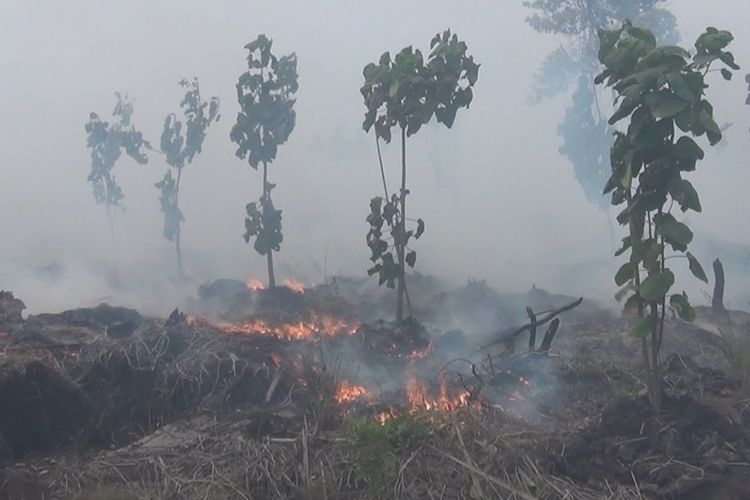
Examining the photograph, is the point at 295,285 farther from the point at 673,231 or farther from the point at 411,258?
the point at 673,231

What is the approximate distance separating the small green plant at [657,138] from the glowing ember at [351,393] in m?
3.72

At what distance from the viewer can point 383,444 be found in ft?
20.6

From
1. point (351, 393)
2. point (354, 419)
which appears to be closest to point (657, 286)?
point (354, 419)

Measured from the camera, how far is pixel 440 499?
6125mm

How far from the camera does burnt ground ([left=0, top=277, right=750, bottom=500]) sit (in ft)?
21.0

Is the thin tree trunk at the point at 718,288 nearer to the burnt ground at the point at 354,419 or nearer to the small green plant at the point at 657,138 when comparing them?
the burnt ground at the point at 354,419

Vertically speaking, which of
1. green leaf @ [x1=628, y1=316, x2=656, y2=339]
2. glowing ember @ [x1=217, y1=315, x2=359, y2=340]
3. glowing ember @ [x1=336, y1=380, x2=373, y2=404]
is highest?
green leaf @ [x1=628, y1=316, x2=656, y2=339]

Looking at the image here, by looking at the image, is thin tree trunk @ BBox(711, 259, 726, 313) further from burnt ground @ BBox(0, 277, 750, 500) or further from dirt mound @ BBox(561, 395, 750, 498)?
dirt mound @ BBox(561, 395, 750, 498)

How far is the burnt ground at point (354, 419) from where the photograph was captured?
6.39 meters

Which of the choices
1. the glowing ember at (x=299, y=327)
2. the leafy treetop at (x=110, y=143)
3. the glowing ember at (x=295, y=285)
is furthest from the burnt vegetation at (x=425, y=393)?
the leafy treetop at (x=110, y=143)

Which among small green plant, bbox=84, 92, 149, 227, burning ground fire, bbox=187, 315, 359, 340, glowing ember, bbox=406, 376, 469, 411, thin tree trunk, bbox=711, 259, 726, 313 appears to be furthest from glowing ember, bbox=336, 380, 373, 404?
small green plant, bbox=84, 92, 149, 227

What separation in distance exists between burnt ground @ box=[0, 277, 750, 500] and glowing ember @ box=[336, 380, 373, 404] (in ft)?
0.43

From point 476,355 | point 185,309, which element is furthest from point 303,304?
point 476,355

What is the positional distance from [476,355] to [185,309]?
A: 43.1ft
